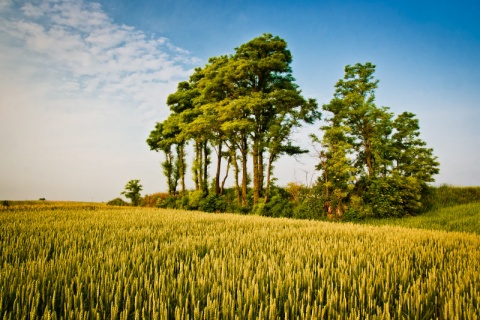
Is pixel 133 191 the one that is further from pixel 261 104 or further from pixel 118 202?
pixel 261 104

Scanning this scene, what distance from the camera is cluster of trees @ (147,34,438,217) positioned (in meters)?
18.6

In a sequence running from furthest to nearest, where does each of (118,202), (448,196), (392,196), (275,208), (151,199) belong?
(151,199), (118,202), (448,196), (275,208), (392,196)

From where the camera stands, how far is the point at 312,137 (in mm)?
19609

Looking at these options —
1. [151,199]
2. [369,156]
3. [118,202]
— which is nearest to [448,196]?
[369,156]

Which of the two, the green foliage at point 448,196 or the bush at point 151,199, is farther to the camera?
the bush at point 151,199

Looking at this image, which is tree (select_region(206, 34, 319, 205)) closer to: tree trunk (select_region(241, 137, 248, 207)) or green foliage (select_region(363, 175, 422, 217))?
tree trunk (select_region(241, 137, 248, 207))

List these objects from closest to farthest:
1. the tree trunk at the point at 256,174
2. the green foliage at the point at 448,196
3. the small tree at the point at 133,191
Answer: the tree trunk at the point at 256,174, the green foliage at the point at 448,196, the small tree at the point at 133,191

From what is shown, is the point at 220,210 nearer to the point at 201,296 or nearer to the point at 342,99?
the point at 342,99

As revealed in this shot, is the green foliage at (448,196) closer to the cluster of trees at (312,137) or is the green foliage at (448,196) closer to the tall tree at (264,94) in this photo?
the cluster of trees at (312,137)

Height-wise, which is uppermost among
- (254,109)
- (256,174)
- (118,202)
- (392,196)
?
(254,109)

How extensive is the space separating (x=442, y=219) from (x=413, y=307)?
1734 centimetres

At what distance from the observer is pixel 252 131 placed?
69.4 feet

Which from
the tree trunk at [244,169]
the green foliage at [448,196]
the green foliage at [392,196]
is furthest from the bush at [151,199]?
the green foliage at [448,196]

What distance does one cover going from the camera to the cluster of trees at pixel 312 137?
18609mm
